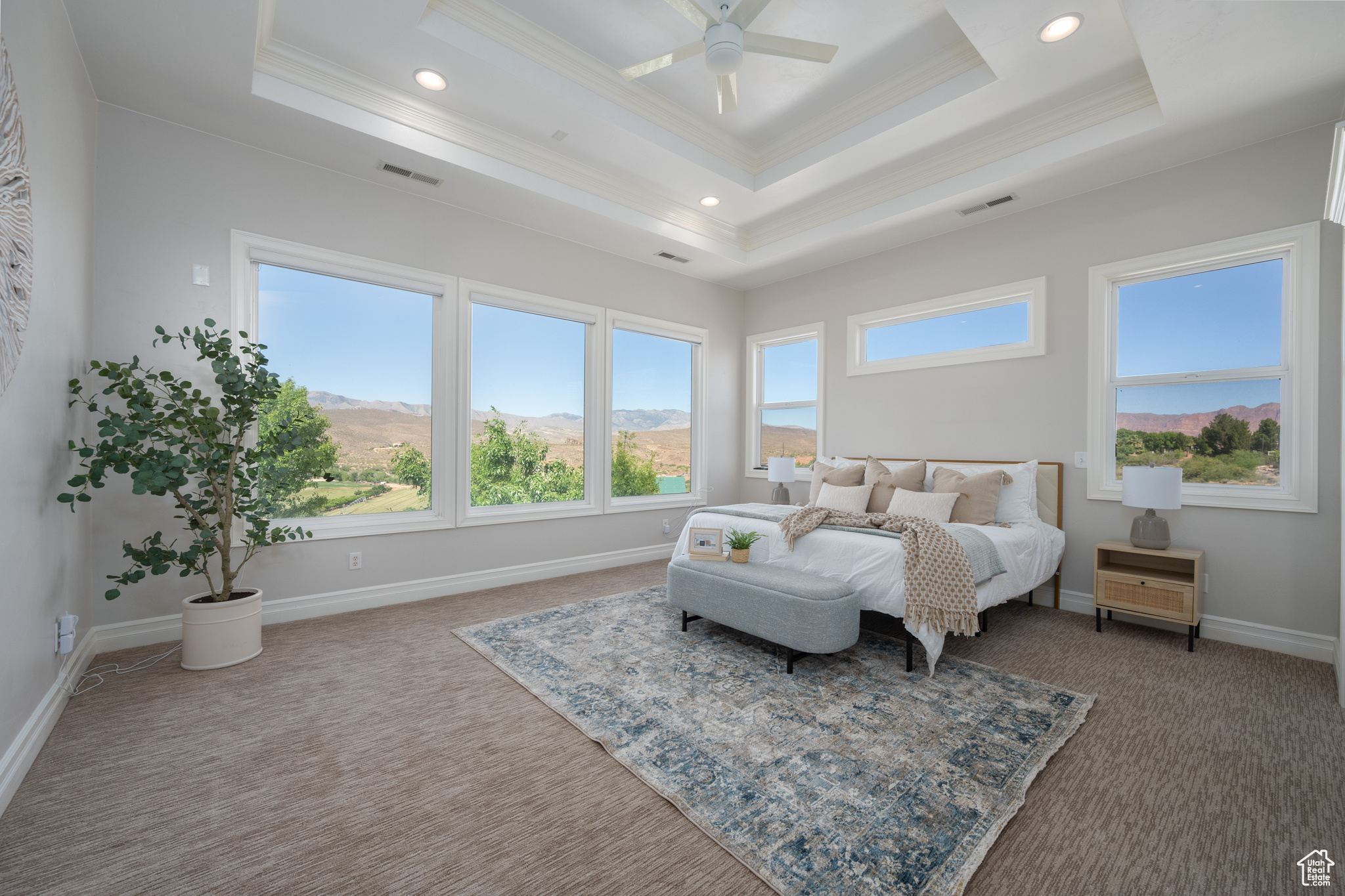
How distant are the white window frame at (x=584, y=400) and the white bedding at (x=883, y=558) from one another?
1.41 metres

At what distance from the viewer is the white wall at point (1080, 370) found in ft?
9.55

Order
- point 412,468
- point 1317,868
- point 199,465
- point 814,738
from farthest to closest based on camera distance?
point 412,468 → point 199,465 → point 814,738 → point 1317,868

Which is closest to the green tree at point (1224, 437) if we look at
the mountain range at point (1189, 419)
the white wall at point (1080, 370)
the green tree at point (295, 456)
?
the mountain range at point (1189, 419)

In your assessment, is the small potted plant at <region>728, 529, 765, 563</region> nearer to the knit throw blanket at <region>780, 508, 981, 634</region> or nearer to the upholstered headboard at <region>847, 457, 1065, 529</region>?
the knit throw blanket at <region>780, 508, 981, 634</region>

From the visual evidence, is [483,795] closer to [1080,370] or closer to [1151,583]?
[1151,583]

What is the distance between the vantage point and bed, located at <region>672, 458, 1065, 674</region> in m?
2.72

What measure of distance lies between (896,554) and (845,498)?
1278 mm

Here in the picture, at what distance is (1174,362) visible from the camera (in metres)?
3.42

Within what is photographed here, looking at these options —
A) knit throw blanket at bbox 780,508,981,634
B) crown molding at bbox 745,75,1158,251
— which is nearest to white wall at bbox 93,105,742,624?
crown molding at bbox 745,75,1158,251

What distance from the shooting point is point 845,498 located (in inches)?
157

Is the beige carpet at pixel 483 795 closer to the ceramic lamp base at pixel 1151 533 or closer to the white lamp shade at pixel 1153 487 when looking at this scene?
the ceramic lamp base at pixel 1151 533

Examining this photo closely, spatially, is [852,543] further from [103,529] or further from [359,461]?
[103,529]

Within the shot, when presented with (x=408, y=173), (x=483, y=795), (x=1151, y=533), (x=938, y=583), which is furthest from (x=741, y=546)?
(x=408, y=173)

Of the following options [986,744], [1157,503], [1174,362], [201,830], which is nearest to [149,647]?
[201,830]
